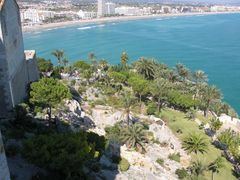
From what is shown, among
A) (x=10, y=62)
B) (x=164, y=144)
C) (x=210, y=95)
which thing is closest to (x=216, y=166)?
(x=164, y=144)

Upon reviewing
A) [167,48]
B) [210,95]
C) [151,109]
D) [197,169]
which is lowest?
[167,48]

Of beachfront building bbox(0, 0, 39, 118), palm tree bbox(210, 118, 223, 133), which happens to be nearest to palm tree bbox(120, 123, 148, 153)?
beachfront building bbox(0, 0, 39, 118)

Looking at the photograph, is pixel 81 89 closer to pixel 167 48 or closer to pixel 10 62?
pixel 10 62

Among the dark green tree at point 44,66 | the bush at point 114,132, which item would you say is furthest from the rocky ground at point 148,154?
the dark green tree at point 44,66

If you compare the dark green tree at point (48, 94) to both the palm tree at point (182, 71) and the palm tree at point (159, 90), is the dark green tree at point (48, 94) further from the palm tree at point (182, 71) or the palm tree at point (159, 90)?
the palm tree at point (182, 71)

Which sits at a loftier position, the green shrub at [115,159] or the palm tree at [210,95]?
the green shrub at [115,159]

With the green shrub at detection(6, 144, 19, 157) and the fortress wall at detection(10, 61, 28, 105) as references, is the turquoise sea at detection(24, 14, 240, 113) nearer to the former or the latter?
the fortress wall at detection(10, 61, 28, 105)
